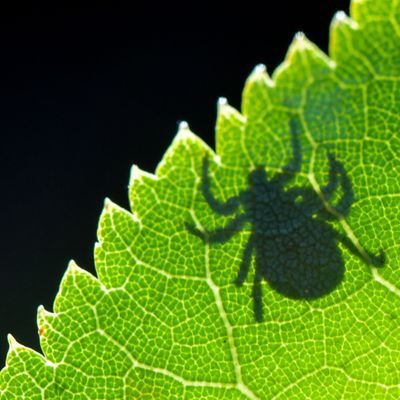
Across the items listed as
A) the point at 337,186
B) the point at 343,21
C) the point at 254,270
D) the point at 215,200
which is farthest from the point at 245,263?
the point at 343,21

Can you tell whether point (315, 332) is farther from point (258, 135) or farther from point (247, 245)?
point (258, 135)

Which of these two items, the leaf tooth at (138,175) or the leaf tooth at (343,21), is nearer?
the leaf tooth at (343,21)

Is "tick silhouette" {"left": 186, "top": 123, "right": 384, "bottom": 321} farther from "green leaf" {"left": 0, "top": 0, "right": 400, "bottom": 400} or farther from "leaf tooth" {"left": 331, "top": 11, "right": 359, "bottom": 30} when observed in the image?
"leaf tooth" {"left": 331, "top": 11, "right": 359, "bottom": 30}

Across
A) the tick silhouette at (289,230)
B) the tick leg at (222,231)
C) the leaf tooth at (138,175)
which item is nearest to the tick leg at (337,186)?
the tick silhouette at (289,230)

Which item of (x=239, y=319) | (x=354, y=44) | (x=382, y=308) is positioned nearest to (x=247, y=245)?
(x=239, y=319)

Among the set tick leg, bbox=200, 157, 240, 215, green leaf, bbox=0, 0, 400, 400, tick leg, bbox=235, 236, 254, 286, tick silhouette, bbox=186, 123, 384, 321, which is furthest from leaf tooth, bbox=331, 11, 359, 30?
tick leg, bbox=235, 236, 254, 286

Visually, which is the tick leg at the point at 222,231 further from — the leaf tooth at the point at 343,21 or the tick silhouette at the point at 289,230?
the leaf tooth at the point at 343,21

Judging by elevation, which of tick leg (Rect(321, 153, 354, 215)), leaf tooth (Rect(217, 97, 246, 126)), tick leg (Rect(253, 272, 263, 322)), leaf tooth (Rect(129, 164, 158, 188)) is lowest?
tick leg (Rect(253, 272, 263, 322))

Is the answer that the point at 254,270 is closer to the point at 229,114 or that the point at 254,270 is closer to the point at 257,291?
the point at 257,291
